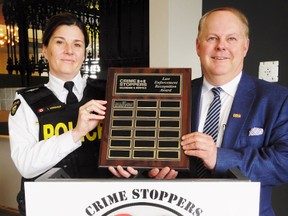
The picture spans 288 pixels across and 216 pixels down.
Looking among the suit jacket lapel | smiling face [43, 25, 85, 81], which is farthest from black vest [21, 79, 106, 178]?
the suit jacket lapel

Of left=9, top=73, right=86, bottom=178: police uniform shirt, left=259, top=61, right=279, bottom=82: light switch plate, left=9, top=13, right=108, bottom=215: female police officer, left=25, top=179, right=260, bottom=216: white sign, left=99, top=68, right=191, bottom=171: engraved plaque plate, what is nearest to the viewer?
left=25, top=179, right=260, bottom=216: white sign

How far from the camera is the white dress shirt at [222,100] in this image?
109cm

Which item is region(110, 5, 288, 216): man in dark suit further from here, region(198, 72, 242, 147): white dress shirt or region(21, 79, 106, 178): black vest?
region(21, 79, 106, 178): black vest

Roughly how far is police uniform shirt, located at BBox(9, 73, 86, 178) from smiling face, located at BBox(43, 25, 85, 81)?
0.07m

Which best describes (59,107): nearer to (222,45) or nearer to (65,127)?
(65,127)

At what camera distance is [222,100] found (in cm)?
114

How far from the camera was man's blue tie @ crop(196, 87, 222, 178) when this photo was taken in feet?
3.50

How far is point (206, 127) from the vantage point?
1.11 metres

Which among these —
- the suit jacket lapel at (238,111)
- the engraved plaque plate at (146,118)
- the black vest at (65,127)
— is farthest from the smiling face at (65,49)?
the suit jacket lapel at (238,111)

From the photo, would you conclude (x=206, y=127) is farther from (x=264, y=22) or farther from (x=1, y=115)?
(x=1, y=115)

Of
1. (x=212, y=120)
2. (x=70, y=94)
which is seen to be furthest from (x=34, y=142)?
(x=212, y=120)

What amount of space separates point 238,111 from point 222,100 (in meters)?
0.11

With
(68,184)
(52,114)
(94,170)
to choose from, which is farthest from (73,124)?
(68,184)

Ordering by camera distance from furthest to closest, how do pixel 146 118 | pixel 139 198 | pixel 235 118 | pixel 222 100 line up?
pixel 222 100
pixel 235 118
pixel 146 118
pixel 139 198
